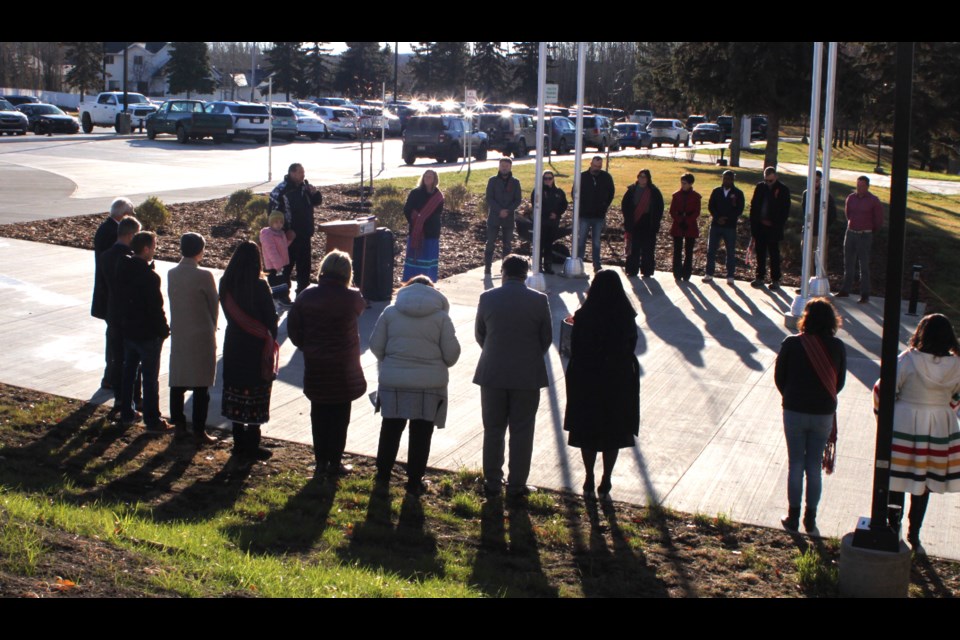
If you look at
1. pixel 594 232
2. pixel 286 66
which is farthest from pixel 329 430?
pixel 286 66

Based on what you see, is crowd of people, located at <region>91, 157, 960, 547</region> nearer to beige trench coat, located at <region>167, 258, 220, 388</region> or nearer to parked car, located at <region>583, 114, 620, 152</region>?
beige trench coat, located at <region>167, 258, 220, 388</region>

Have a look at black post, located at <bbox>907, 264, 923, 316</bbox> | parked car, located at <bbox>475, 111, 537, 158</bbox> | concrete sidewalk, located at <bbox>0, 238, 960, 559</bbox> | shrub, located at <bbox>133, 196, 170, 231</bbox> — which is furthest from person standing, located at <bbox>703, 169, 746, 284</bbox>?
parked car, located at <bbox>475, 111, 537, 158</bbox>

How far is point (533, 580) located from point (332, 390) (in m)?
2.19

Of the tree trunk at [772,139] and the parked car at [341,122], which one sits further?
the parked car at [341,122]

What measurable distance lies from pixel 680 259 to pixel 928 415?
9.30 m

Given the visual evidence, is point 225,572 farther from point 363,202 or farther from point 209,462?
point 363,202

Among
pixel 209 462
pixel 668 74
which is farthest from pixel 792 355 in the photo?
pixel 668 74

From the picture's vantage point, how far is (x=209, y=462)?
300 inches

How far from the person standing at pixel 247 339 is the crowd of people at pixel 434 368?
0.01 metres

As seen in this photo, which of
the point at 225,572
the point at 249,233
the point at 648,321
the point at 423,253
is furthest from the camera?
→ the point at 249,233

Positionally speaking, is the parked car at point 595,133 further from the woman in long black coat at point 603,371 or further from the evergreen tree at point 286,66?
the woman in long black coat at point 603,371

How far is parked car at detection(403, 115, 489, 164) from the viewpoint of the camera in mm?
36094

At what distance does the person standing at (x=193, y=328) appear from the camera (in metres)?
7.78

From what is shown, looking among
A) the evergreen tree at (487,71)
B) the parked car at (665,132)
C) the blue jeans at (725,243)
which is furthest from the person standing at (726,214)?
the evergreen tree at (487,71)
